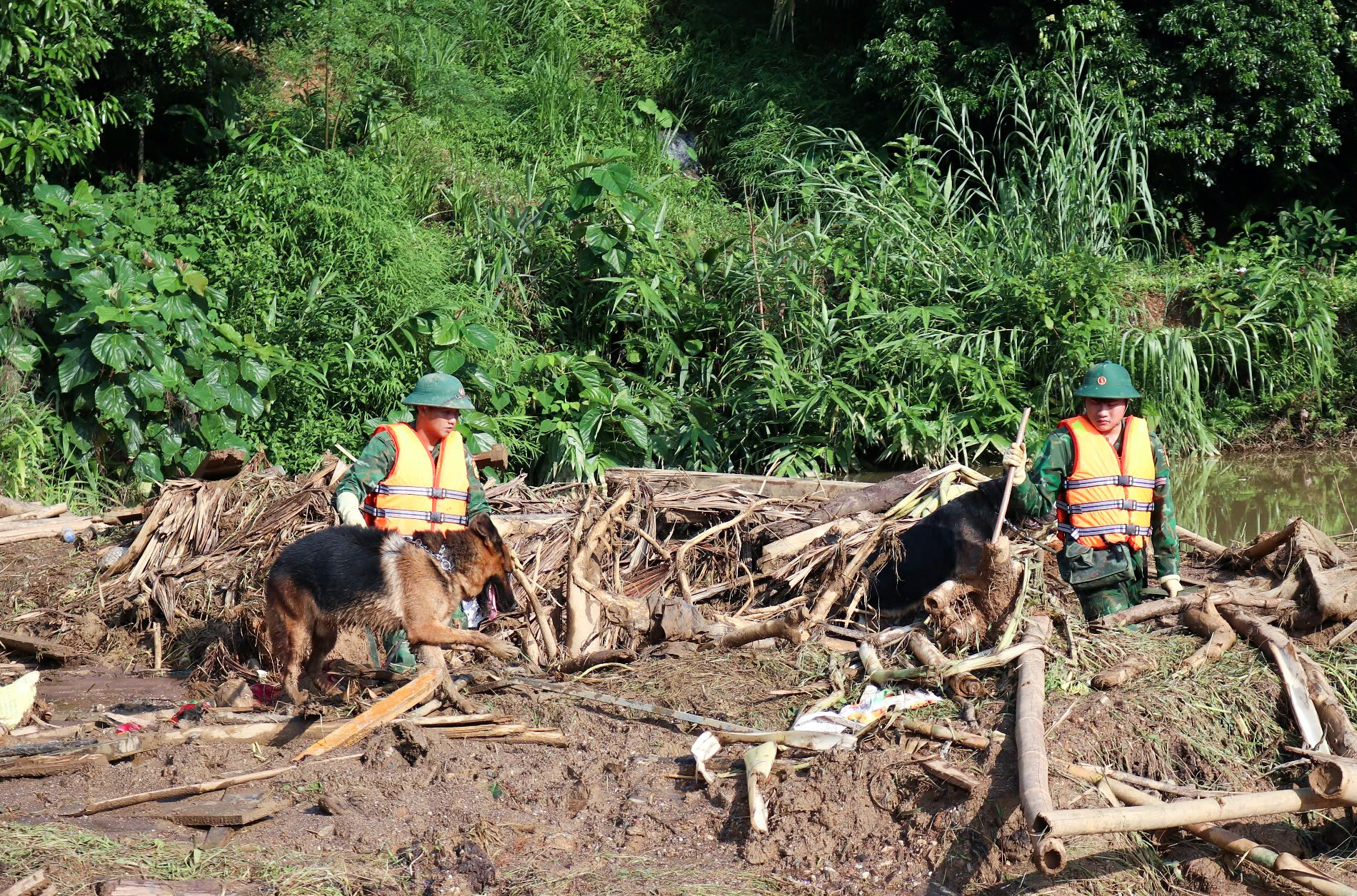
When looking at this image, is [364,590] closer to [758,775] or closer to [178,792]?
[178,792]

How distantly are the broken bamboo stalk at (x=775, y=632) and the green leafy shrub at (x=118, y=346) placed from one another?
5.19m

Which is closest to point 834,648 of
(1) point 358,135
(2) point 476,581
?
(2) point 476,581

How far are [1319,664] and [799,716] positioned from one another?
2.23m

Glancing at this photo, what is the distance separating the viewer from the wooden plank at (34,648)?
6785mm

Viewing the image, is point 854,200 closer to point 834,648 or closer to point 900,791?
point 834,648

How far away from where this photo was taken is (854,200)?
12453 mm

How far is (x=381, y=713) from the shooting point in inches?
201

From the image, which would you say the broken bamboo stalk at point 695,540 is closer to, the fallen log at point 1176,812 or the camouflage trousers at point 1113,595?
the camouflage trousers at point 1113,595

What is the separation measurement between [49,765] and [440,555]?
189 centimetres

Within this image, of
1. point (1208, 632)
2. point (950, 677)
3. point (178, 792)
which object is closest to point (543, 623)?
point (178, 792)

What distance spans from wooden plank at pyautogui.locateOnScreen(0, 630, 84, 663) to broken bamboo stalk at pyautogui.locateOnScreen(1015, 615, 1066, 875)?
538cm

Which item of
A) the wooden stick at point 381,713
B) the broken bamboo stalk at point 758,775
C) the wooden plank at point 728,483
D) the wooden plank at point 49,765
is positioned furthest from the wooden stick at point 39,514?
the broken bamboo stalk at point 758,775

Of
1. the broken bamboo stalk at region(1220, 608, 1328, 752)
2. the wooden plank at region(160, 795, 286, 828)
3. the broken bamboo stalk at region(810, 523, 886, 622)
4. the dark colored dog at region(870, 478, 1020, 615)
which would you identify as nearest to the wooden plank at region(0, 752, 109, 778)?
the wooden plank at region(160, 795, 286, 828)

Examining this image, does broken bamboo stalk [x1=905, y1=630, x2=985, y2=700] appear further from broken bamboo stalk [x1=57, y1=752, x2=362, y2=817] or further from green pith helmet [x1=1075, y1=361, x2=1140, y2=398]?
broken bamboo stalk [x1=57, y1=752, x2=362, y2=817]
